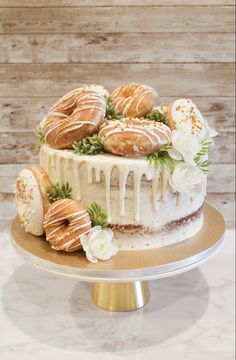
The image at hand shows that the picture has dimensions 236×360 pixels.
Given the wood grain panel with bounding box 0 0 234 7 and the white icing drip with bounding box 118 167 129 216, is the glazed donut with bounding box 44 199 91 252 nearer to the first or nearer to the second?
the white icing drip with bounding box 118 167 129 216

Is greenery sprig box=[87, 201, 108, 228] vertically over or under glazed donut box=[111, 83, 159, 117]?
under

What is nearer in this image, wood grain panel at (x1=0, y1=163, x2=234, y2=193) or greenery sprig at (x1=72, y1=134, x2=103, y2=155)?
greenery sprig at (x1=72, y1=134, x2=103, y2=155)

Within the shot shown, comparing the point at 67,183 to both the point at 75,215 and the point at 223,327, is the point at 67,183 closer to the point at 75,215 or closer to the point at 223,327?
the point at 75,215

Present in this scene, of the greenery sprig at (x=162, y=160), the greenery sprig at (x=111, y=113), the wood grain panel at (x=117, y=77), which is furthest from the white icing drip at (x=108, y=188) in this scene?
the wood grain panel at (x=117, y=77)

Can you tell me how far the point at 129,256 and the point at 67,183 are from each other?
254mm

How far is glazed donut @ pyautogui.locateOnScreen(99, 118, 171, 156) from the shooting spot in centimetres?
109

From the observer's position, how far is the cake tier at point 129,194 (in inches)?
43.8

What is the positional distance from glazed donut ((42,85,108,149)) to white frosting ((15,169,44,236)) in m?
0.12

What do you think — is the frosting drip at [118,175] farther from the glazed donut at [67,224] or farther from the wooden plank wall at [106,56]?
the wooden plank wall at [106,56]

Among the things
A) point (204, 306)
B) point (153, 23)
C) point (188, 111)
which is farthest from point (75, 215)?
point (153, 23)

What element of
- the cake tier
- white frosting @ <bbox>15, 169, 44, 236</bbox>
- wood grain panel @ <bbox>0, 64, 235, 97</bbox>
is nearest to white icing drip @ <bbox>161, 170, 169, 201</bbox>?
the cake tier

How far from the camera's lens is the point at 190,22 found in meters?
1.62

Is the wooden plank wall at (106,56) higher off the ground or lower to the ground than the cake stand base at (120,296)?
higher

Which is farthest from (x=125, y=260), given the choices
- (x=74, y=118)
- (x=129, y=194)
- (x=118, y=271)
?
(x=74, y=118)
